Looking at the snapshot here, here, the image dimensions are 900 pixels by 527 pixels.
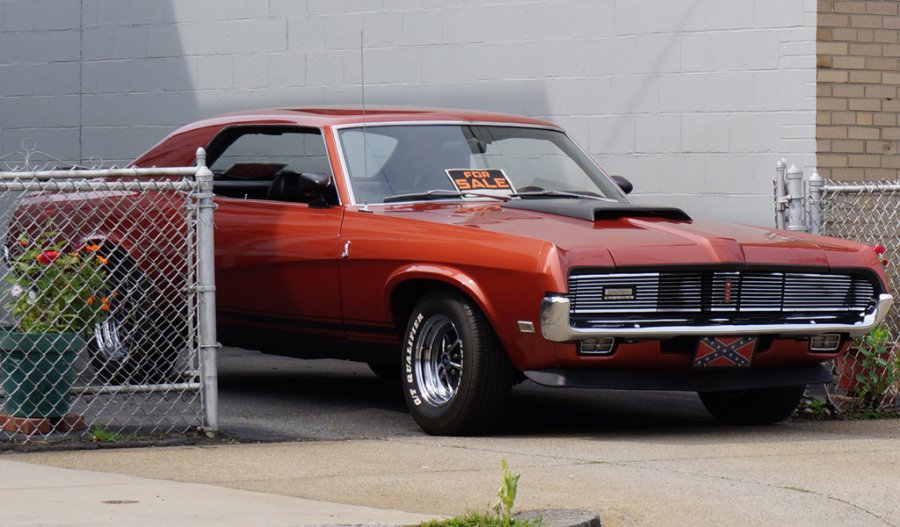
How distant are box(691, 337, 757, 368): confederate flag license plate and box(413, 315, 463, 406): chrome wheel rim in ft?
3.86

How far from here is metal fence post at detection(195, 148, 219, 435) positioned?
7488mm

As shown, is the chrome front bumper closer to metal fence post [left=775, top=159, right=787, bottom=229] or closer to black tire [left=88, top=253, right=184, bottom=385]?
metal fence post [left=775, top=159, right=787, bottom=229]

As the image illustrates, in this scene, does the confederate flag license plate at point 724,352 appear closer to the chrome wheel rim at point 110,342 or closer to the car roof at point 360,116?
the car roof at point 360,116

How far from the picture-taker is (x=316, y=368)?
11406mm

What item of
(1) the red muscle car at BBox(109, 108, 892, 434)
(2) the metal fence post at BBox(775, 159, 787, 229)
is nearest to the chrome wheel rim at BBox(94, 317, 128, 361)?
(1) the red muscle car at BBox(109, 108, 892, 434)

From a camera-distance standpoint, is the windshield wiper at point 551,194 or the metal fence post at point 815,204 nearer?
the windshield wiper at point 551,194

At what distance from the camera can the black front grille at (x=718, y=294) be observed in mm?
7312

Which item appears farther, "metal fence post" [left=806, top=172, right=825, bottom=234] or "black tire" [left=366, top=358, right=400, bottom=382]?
"black tire" [left=366, top=358, right=400, bottom=382]

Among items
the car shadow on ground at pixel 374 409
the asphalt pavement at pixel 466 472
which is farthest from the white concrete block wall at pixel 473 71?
the asphalt pavement at pixel 466 472

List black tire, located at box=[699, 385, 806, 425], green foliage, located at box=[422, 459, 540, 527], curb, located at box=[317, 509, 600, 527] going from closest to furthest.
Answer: green foliage, located at box=[422, 459, 540, 527] < curb, located at box=[317, 509, 600, 527] < black tire, located at box=[699, 385, 806, 425]

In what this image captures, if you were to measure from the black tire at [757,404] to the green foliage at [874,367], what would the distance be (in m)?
0.55

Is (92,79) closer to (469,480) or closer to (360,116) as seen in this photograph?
(360,116)

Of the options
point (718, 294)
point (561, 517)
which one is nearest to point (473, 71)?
point (718, 294)

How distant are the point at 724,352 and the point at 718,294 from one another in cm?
28
